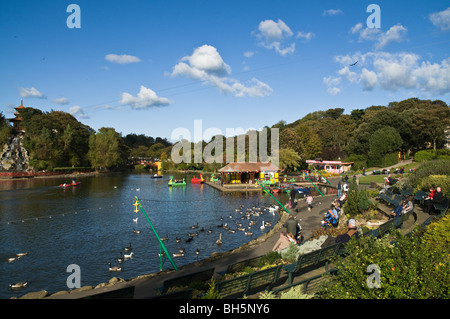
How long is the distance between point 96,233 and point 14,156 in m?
76.7

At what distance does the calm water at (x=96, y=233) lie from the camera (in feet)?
50.0

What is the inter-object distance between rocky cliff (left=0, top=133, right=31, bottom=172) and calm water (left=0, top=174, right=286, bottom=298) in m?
51.1

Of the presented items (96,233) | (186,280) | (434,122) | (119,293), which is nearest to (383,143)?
(434,122)

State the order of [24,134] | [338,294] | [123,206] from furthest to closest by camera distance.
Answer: [24,134] < [123,206] < [338,294]

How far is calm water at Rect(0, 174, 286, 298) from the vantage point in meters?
15.2

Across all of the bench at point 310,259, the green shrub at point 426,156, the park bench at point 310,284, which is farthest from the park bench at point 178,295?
the green shrub at point 426,156

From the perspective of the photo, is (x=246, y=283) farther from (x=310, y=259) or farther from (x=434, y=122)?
(x=434, y=122)

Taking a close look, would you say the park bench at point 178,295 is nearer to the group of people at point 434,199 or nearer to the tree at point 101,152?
the group of people at point 434,199

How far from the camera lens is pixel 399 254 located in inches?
223

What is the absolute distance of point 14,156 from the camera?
8300 cm

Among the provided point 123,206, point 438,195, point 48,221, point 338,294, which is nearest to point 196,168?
point 123,206

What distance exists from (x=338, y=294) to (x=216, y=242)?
48.1 ft

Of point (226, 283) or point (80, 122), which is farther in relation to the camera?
point (80, 122)
